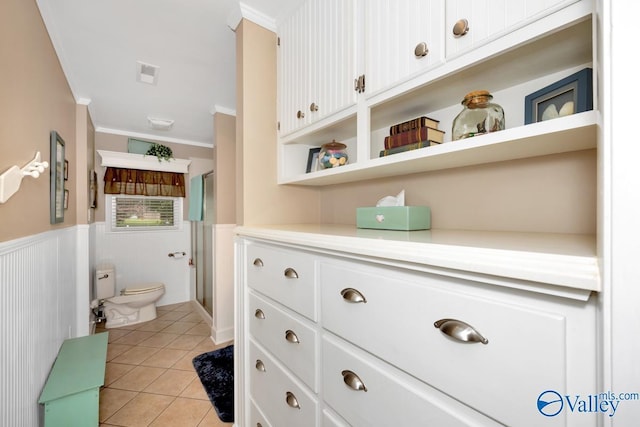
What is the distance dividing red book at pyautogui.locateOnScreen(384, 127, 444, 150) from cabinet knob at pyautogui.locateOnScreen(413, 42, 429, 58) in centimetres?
25

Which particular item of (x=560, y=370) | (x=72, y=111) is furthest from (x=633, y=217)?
(x=72, y=111)

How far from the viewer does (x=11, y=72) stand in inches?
46.2

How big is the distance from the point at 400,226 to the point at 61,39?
2.53 meters

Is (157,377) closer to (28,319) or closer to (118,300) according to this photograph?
(28,319)

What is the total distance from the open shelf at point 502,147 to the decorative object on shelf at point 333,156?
23 centimetres

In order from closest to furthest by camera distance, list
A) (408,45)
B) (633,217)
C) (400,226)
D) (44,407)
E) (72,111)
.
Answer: (633,217), (408,45), (400,226), (44,407), (72,111)

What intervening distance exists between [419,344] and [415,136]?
73 centimetres

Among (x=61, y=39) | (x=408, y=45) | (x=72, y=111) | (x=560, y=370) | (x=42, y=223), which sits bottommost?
(x=560, y=370)

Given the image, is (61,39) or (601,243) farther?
(61,39)

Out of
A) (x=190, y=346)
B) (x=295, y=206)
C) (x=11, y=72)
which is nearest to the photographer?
(x=11, y=72)

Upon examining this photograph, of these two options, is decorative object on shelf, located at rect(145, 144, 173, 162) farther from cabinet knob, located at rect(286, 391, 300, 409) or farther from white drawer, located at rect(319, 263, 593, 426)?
white drawer, located at rect(319, 263, 593, 426)

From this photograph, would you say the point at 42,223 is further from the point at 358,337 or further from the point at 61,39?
the point at 358,337

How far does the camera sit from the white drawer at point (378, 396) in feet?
1.96

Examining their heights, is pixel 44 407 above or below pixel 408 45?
below
